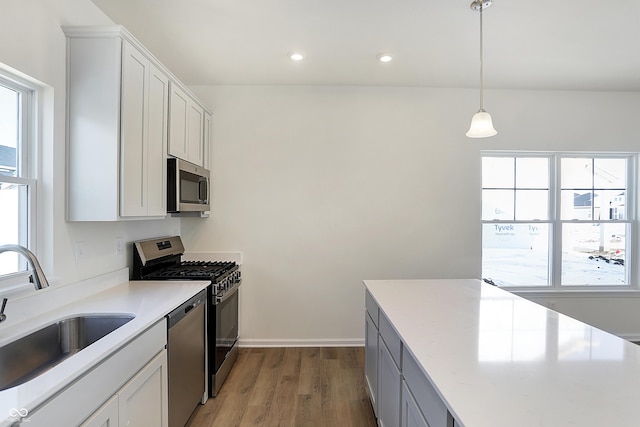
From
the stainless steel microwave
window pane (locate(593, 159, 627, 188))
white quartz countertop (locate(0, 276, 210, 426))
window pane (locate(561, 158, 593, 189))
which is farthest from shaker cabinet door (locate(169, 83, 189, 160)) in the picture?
window pane (locate(593, 159, 627, 188))

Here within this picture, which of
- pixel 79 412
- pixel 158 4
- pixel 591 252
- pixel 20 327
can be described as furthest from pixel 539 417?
pixel 591 252

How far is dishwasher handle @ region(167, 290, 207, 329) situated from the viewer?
176 centimetres

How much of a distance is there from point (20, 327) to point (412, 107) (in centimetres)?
350

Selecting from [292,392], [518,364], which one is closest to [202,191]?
[292,392]

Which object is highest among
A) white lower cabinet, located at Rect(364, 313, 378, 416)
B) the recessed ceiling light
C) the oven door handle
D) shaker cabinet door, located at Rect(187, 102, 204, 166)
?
the recessed ceiling light

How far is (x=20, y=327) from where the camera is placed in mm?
1437

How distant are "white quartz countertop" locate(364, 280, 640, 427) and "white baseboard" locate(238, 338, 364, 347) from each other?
170cm

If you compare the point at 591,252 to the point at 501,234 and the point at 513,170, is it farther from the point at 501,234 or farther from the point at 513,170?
the point at 513,170

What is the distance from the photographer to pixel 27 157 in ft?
5.51

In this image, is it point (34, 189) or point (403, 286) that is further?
point (403, 286)

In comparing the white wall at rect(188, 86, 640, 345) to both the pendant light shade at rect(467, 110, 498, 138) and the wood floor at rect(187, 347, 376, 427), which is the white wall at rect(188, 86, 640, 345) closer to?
the wood floor at rect(187, 347, 376, 427)

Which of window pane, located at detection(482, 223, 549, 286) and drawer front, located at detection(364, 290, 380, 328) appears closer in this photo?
drawer front, located at detection(364, 290, 380, 328)

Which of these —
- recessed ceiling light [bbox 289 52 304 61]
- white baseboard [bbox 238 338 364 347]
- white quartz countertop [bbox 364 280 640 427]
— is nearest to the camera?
white quartz countertop [bbox 364 280 640 427]

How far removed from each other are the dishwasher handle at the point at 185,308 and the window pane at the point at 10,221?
81 centimetres
